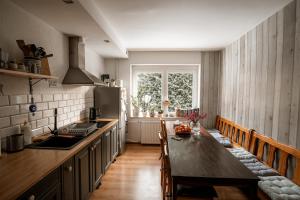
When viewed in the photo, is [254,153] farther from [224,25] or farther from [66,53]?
[66,53]

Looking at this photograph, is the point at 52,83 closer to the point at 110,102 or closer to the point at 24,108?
the point at 24,108

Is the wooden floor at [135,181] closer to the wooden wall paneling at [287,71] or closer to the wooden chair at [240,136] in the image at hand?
the wooden wall paneling at [287,71]

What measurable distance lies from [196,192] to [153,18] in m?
2.29

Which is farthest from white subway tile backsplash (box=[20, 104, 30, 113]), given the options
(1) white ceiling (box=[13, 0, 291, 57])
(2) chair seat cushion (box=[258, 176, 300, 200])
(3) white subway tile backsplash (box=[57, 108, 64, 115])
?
(2) chair seat cushion (box=[258, 176, 300, 200])

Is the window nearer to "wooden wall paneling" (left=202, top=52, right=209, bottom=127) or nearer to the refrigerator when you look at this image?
"wooden wall paneling" (left=202, top=52, right=209, bottom=127)

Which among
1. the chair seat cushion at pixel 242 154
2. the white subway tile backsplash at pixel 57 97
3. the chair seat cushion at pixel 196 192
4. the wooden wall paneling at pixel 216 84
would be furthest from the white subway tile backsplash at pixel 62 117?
the wooden wall paneling at pixel 216 84

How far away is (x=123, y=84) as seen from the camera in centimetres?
475

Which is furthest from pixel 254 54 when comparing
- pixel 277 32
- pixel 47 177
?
pixel 47 177

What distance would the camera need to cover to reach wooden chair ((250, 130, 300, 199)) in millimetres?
1949

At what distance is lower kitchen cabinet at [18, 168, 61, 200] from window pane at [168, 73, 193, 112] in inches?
148

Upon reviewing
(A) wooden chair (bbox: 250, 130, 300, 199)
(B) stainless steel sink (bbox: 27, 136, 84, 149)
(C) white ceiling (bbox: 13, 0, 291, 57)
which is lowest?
(A) wooden chair (bbox: 250, 130, 300, 199)

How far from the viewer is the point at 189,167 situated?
1595 millimetres

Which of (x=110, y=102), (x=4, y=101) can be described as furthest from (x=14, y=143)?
(x=110, y=102)

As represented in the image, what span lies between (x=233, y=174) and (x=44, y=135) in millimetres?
2120
